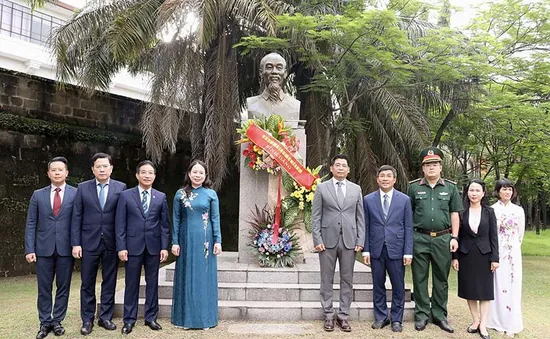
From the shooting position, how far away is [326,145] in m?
9.02

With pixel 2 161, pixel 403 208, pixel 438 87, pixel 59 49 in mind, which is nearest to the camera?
pixel 403 208

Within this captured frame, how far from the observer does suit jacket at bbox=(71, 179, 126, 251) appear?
4.01 meters

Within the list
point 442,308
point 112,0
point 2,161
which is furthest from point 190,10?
point 442,308

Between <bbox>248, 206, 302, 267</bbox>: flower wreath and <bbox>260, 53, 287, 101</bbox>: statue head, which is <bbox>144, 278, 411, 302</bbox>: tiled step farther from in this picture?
<bbox>260, 53, 287, 101</bbox>: statue head

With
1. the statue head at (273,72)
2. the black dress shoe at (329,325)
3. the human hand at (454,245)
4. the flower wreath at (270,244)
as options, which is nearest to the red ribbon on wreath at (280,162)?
the flower wreath at (270,244)

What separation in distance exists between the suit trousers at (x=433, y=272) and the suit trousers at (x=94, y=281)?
2845mm

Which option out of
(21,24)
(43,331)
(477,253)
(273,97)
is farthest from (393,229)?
(21,24)

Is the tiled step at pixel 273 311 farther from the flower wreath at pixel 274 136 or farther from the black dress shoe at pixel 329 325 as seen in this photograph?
the flower wreath at pixel 274 136

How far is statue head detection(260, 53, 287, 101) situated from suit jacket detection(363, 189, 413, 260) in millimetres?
2150

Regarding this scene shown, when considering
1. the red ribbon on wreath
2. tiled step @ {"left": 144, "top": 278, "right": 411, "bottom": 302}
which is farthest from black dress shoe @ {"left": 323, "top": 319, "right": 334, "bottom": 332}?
the red ribbon on wreath

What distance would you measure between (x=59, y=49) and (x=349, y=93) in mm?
5559

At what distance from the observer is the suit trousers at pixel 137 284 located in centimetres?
410

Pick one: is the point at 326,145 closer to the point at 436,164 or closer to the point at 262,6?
the point at 262,6

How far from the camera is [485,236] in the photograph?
4.19 meters
